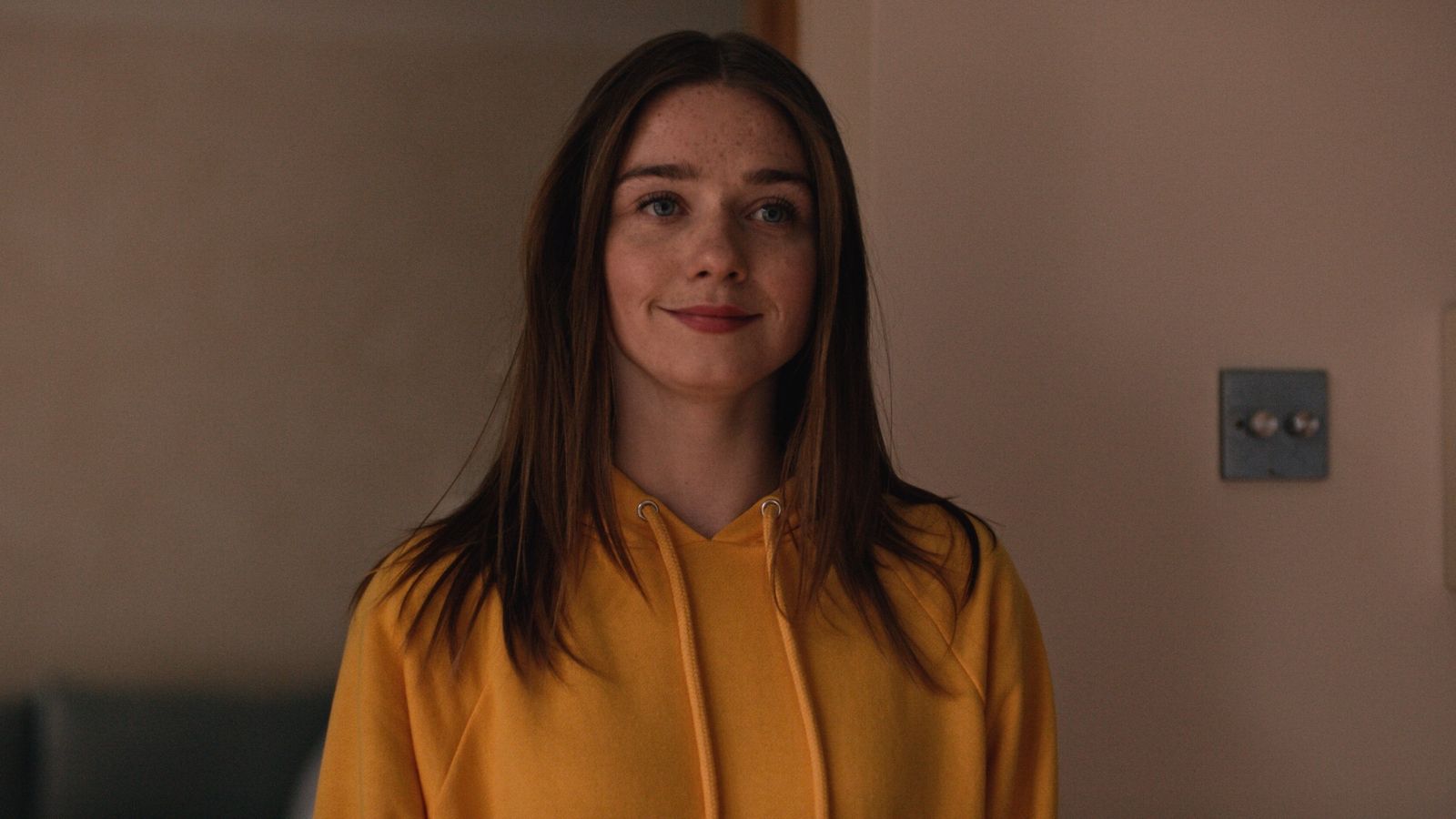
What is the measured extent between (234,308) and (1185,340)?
3.59 feet

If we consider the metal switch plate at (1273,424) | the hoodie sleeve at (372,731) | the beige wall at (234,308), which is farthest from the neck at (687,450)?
the metal switch plate at (1273,424)

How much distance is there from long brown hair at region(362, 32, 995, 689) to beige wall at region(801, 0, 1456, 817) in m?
0.33

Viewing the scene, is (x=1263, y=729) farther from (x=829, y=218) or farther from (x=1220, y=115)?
(x=829, y=218)

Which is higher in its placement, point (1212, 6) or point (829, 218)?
point (1212, 6)

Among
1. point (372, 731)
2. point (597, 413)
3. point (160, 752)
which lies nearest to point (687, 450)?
point (597, 413)

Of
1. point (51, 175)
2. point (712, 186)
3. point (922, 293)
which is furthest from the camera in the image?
point (51, 175)

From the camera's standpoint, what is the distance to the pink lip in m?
0.91

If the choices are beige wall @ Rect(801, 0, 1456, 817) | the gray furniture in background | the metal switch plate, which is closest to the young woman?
beige wall @ Rect(801, 0, 1456, 817)

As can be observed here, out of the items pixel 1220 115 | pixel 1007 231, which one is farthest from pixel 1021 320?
pixel 1220 115

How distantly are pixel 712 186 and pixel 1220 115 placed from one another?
0.72 m

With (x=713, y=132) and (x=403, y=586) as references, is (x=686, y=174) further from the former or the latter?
(x=403, y=586)

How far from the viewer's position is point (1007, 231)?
1.32m

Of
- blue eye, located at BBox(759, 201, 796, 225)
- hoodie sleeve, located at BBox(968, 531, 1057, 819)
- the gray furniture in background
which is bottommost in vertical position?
the gray furniture in background

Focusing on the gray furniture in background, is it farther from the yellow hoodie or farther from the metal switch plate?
the metal switch plate
